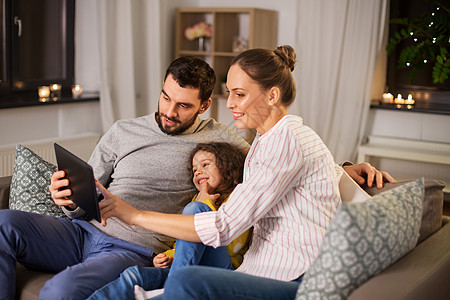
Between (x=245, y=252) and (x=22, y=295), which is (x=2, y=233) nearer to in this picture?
(x=22, y=295)

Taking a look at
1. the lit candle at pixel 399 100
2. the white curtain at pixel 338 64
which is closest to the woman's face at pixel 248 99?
the white curtain at pixel 338 64

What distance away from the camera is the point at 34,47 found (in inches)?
167

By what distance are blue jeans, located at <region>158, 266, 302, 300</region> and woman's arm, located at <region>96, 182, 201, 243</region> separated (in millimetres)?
192

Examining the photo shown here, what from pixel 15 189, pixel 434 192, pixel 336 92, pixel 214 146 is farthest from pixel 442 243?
pixel 336 92

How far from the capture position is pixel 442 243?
172cm

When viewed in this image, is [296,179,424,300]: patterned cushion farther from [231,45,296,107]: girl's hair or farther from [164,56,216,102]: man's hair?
[164,56,216,102]: man's hair

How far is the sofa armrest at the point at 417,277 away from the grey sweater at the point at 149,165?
0.89 meters

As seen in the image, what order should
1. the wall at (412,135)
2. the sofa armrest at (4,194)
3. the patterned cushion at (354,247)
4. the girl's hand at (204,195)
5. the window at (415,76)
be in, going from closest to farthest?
the patterned cushion at (354,247), the girl's hand at (204,195), the sofa armrest at (4,194), the wall at (412,135), the window at (415,76)

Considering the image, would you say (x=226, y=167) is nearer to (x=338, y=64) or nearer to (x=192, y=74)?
(x=192, y=74)

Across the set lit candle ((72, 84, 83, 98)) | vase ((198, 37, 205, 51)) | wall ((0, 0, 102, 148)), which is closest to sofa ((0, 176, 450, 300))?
wall ((0, 0, 102, 148))

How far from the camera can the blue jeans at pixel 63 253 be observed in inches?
70.1

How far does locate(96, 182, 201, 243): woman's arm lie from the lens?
164cm

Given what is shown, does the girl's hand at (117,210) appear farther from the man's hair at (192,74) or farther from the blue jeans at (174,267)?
the man's hair at (192,74)

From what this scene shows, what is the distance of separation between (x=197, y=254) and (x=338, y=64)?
309 centimetres
